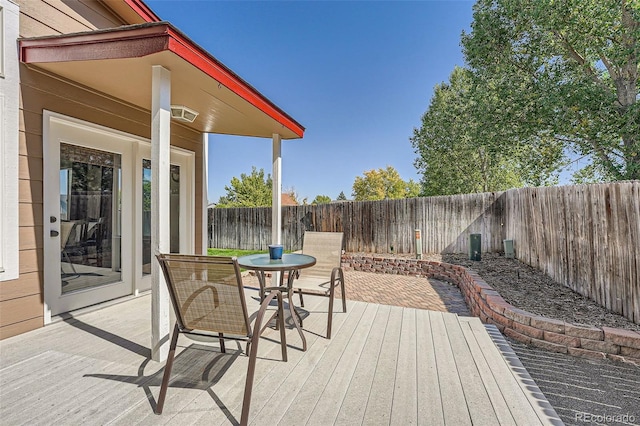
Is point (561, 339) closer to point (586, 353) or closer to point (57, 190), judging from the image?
point (586, 353)

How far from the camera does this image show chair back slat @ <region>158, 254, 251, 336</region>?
5.49ft

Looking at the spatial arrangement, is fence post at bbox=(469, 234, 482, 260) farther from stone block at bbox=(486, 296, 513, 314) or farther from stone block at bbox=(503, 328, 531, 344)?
stone block at bbox=(503, 328, 531, 344)

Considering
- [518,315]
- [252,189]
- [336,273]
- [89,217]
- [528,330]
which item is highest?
[252,189]

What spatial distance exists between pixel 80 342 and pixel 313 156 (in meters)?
26.7

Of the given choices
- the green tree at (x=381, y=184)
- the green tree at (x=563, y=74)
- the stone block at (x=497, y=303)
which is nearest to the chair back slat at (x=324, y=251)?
the stone block at (x=497, y=303)

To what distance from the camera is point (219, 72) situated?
257cm

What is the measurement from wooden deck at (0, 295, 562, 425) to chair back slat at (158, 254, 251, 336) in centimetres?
25

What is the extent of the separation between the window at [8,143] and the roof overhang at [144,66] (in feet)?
0.36

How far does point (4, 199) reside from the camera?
251 cm

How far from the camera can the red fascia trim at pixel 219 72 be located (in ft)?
6.91

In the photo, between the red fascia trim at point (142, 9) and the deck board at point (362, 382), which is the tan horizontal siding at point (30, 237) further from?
the deck board at point (362, 382)

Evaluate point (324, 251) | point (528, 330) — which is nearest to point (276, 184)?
point (324, 251)

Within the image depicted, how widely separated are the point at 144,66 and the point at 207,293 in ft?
6.45

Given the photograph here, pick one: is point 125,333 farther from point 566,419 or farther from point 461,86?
point 461,86
